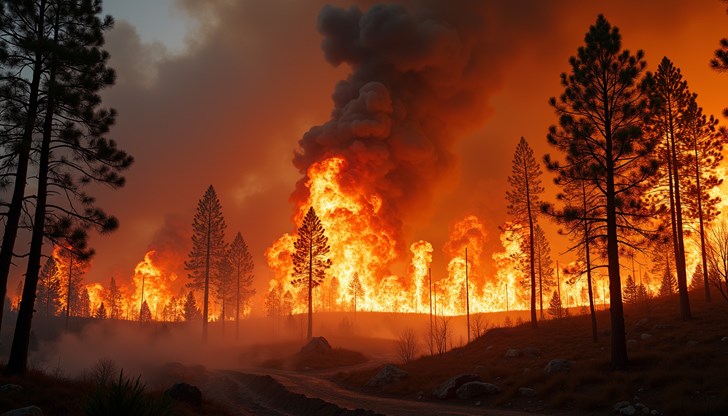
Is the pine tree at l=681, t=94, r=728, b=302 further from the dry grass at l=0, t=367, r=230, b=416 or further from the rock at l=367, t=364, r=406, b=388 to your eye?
the dry grass at l=0, t=367, r=230, b=416

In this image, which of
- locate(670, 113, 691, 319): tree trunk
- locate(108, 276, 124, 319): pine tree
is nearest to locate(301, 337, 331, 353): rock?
locate(670, 113, 691, 319): tree trunk

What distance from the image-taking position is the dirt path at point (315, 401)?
64.1ft

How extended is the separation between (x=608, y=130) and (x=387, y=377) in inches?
727

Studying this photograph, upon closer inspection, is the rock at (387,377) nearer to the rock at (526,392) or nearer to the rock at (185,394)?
the rock at (526,392)

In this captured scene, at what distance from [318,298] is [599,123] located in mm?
96920

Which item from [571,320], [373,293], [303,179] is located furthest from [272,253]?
[571,320]

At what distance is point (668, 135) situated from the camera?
116 feet

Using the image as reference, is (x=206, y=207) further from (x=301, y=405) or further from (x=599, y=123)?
(x=599, y=123)

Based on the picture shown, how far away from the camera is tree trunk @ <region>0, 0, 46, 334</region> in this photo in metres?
18.7

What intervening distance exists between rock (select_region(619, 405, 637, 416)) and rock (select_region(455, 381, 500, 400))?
22.3 feet

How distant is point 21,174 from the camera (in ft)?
65.0

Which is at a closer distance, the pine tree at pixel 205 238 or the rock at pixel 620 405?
the rock at pixel 620 405

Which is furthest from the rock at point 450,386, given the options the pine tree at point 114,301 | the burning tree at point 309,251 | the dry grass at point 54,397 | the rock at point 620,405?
the pine tree at point 114,301

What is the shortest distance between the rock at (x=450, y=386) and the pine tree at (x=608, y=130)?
7553 mm
